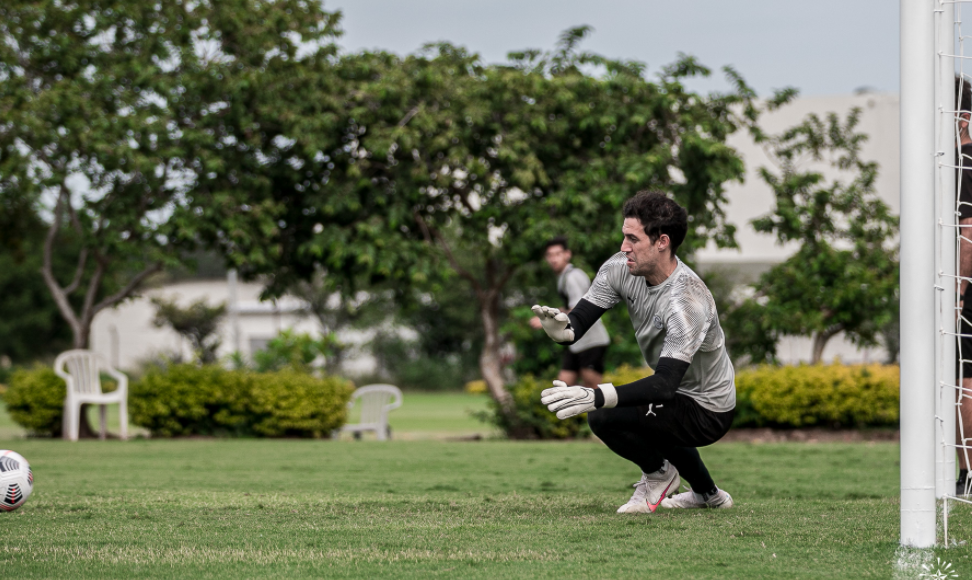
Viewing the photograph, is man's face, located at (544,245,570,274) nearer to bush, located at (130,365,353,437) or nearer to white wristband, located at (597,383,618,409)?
bush, located at (130,365,353,437)

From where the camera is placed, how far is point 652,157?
11.9 metres

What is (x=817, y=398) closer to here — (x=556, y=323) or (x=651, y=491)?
(x=651, y=491)

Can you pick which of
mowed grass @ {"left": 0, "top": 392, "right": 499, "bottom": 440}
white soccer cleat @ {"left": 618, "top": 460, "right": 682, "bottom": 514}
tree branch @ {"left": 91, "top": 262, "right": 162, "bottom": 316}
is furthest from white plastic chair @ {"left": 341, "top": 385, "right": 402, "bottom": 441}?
white soccer cleat @ {"left": 618, "top": 460, "right": 682, "bottom": 514}

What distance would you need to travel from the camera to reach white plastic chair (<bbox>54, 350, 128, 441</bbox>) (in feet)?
40.3

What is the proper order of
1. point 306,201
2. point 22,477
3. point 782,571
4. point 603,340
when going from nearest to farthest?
1. point 782,571
2. point 22,477
3. point 603,340
4. point 306,201

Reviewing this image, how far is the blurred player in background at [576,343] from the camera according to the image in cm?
914

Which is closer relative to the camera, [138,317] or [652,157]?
[652,157]

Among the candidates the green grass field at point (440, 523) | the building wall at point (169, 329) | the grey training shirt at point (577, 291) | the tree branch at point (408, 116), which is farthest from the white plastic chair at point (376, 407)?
the building wall at point (169, 329)

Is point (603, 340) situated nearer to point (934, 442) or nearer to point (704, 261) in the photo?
point (934, 442)

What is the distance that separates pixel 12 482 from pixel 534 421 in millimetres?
8254

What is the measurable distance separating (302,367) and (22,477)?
1024 cm

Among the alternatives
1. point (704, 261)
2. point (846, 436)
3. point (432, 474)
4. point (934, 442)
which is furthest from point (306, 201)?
point (704, 261)

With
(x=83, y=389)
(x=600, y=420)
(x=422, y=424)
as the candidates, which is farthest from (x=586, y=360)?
(x=422, y=424)

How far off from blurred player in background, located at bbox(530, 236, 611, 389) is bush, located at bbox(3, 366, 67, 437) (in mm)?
7359
